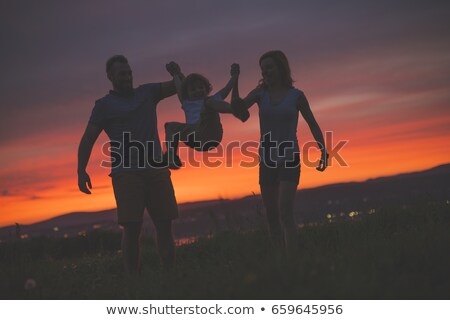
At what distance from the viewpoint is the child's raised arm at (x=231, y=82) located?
5.76 m

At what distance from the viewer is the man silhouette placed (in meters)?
5.92

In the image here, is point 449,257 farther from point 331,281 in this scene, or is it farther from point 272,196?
point 272,196

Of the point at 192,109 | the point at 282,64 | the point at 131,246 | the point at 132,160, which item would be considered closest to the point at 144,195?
the point at 132,160

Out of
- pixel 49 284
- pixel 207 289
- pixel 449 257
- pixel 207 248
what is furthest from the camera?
pixel 207 248

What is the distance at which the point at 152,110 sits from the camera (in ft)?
20.1

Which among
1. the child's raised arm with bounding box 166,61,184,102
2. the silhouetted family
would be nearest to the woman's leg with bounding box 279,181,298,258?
the silhouetted family

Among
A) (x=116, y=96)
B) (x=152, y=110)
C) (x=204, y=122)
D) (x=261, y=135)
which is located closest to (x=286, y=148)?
(x=261, y=135)

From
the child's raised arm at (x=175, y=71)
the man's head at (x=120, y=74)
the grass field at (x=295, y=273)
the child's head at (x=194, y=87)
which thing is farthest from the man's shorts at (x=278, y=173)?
the man's head at (x=120, y=74)

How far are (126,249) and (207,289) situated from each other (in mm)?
1817

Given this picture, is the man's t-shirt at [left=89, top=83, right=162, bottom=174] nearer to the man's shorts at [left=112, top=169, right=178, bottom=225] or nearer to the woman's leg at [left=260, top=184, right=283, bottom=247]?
the man's shorts at [left=112, top=169, right=178, bottom=225]

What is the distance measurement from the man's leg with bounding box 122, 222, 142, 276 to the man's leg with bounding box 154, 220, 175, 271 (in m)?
0.23

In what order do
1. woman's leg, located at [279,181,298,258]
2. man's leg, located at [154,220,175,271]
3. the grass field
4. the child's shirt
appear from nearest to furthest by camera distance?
the grass field, woman's leg, located at [279,181,298,258], the child's shirt, man's leg, located at [154,220,175,271]

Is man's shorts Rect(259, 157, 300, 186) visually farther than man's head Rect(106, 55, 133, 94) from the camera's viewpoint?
No

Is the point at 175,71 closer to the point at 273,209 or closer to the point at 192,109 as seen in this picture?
the point at 192,109
